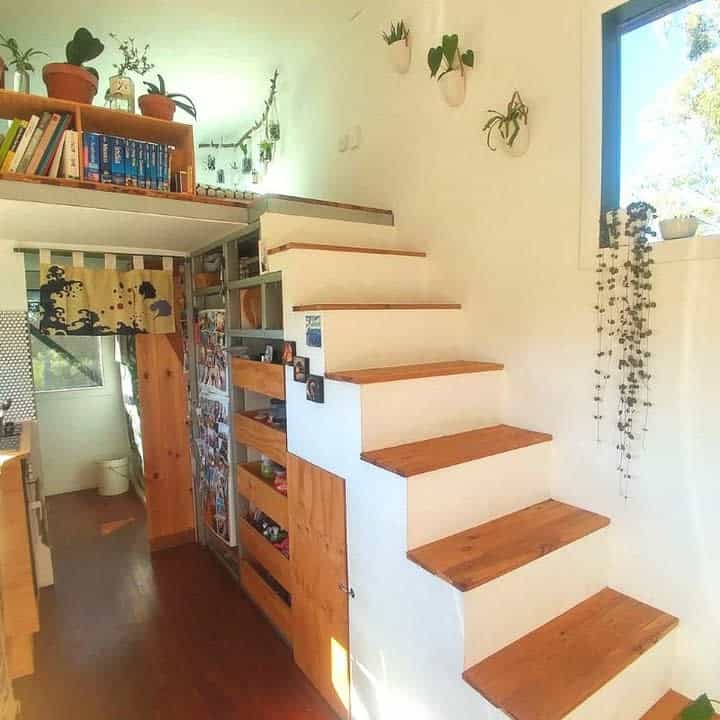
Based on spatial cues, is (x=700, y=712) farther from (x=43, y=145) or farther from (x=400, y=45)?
(x=43, y=145)

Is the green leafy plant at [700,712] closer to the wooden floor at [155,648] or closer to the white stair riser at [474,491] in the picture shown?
the white stair riser at [474,491]

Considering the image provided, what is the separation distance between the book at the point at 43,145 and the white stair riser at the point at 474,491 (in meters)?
1.96

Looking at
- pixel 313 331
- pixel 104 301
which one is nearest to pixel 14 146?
pixel 104 301

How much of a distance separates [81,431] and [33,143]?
10.7 feet

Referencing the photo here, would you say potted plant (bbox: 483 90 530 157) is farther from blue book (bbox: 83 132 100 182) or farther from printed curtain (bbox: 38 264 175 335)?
printed curtain (bbox: 38 264 175 335)

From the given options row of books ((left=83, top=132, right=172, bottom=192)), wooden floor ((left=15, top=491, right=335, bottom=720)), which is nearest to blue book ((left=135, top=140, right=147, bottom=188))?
row of books ((left=83, top=132, right=172, bottom=192))

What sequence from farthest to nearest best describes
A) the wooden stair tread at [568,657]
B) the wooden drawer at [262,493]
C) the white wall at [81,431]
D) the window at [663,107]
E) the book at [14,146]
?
1. the white wall at [81,431]
2. the wooden drawer at [262,493]
3. the book at [14,146]
4. the window at [663,107]
5. the wooden stair tread at [568,657]

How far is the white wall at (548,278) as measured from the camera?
4.75 ft

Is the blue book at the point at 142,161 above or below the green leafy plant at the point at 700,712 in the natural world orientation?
above

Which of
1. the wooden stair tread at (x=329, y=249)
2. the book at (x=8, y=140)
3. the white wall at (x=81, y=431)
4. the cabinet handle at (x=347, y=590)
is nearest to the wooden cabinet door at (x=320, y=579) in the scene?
the cabinet handle at (x=347, y=590)

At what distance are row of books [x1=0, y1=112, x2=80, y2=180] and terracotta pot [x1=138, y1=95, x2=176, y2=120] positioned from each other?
363 millimetres

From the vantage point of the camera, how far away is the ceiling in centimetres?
241

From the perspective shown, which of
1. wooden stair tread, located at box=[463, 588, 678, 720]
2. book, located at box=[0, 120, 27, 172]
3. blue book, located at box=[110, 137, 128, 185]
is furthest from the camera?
blue book, located at box=[110, 137, 128, 185]

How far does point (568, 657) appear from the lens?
1346mm
